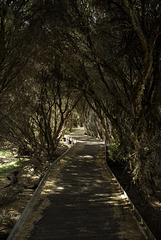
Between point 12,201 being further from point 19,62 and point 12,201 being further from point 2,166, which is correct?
point 2,166

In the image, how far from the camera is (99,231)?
5637 mm

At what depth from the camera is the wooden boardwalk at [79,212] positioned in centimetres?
547

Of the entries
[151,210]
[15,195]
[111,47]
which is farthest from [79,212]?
[111,47]

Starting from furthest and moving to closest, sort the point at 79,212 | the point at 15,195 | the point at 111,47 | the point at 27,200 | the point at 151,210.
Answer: the point at 15,195 < the point at 27,200 < the point at 111,47 < the point at 151,210 < the point at 79,212

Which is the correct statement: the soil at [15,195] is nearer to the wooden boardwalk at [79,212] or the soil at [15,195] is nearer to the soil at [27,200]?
the soil at [27,200]

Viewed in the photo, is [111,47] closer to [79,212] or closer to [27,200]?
[79,212]

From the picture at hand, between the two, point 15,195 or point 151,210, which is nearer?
point 151,210

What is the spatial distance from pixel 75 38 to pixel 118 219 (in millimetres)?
7631

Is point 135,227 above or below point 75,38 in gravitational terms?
below

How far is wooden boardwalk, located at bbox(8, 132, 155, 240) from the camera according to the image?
5473mm

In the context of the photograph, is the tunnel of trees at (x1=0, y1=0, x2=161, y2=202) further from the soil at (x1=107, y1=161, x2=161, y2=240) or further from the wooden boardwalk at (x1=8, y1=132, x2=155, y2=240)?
the wooden boardwalk at (x1=8, y1=132, x2=155, y2=240)

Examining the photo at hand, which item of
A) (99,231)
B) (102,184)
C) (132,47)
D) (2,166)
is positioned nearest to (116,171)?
(102,184)

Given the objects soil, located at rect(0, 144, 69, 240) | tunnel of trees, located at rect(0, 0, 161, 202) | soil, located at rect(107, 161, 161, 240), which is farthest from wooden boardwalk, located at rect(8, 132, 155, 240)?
tunnel of trees, located at rect(0, 0, 161, 202)

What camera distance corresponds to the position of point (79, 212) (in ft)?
22.2
